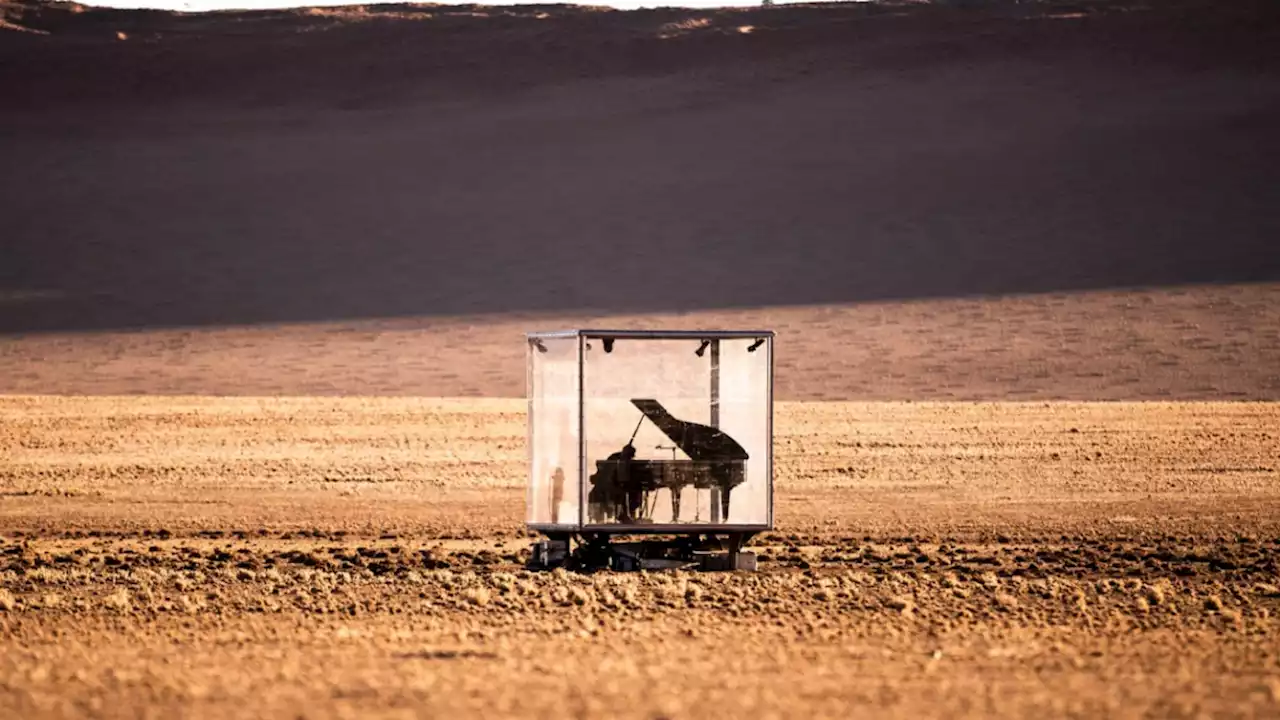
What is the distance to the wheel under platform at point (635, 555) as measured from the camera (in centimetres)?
1355

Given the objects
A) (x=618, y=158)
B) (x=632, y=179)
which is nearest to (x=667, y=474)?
(x=632, y=179)

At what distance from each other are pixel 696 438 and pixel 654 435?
0.93 ft

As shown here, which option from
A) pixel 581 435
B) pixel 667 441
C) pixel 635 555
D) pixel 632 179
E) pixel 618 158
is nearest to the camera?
pixel 581 435

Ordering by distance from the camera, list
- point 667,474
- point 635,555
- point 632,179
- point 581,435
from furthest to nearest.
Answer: point 632,179, point 635,555, point 667,474, point 581,435

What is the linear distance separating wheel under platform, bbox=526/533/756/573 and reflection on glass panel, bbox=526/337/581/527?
204 millimetres

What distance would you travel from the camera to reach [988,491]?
20.6m

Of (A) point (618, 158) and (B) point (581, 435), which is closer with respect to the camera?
(B) point (581, 435)

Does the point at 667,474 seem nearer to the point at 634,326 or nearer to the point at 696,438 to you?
the point at 696,438

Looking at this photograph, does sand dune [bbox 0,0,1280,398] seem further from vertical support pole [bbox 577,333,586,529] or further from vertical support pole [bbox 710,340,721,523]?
vertical support pole [bbox 577,333,586,529]

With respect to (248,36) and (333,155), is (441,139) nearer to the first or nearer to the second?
(333,155)

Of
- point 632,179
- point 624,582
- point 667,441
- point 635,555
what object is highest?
point 632,179

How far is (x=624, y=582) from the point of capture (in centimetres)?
1308

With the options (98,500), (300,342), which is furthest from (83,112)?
(98,500)

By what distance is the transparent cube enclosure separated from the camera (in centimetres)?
1329
